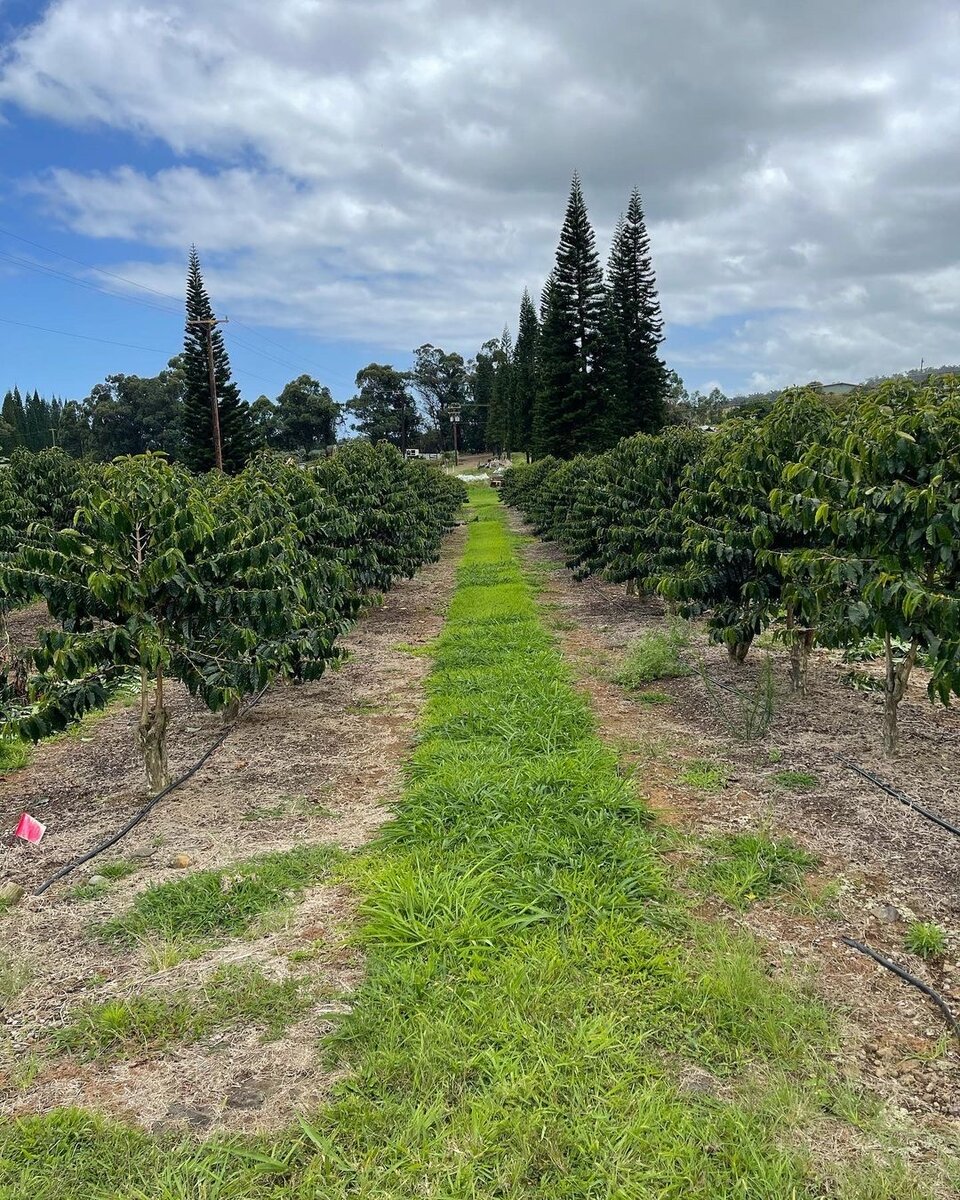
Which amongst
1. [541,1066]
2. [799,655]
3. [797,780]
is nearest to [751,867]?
[797,780]

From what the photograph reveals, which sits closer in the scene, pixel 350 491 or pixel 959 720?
pixel 959 720

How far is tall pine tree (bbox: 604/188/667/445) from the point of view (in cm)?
3609

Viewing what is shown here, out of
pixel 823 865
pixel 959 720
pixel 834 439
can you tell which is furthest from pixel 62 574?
pixel 959 720

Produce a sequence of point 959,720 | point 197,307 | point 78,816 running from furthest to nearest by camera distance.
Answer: point 197,307
point 959,720
point 78,816

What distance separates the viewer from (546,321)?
38.1 metres

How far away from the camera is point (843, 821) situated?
4957 millimetres

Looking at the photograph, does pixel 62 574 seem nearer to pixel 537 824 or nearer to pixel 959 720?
pixel 537 824

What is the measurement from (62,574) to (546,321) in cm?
3630

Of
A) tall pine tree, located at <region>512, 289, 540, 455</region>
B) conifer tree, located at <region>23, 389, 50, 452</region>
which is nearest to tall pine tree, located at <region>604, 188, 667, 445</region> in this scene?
tall pine tree, located at <region>512, 289, 540, 455</region>

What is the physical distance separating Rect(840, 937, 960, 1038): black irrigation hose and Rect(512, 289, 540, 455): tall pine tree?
49.3 metres

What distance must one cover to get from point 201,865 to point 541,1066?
2669 mm

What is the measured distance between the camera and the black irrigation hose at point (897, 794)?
15.7ft

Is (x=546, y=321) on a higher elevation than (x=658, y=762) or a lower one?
higher

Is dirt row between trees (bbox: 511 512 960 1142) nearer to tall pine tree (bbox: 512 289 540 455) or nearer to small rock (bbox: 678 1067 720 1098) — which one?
small rock (bbox: 678 1067 720 1098)
